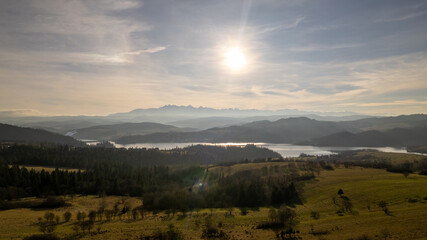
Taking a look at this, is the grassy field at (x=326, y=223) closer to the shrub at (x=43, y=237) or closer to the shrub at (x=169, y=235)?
the shrub at (x=169, y=235)

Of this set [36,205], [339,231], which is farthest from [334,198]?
[36,205]

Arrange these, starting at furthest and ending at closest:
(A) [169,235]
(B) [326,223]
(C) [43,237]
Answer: (B) [326,223], (C) [43,237], (A) [169,235]

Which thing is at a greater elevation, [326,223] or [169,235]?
[169,235]

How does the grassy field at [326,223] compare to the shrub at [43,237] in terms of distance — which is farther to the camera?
the shrub at [43,237]

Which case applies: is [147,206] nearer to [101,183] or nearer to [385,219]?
[101,183]

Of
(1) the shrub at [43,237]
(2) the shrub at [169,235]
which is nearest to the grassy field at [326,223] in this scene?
(2) the shrub at [169,235]

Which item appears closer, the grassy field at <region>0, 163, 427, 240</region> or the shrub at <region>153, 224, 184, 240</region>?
the grassy field at <region>0, 163, 427, 240</region>

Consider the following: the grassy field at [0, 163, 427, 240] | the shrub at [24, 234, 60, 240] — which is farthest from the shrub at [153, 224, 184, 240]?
the shrub at [24, 234, 60, 240]

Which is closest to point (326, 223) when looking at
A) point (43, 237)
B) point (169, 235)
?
point (169, 235)

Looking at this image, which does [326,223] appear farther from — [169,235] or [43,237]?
[43,237]

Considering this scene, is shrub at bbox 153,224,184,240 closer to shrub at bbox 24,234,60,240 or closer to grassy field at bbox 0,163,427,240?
grassy field at bbox 0,163,427,240

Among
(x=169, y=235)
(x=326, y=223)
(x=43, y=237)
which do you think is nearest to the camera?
(x=169, y=235)

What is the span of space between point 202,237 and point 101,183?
11300 cm

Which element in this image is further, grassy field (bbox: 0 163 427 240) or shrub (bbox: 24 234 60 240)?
shrub (bbox: 24 234 60 240)
